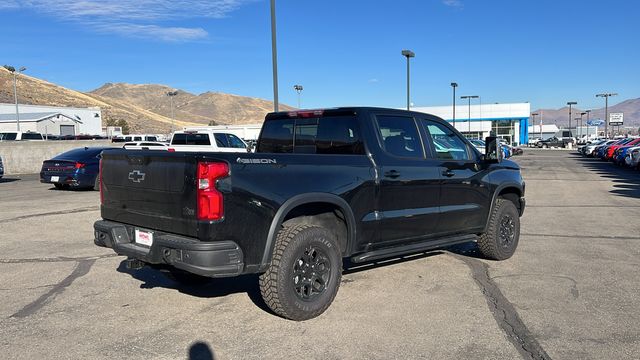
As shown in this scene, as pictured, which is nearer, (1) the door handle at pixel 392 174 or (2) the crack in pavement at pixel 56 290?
(2) the crack in pavement at pixel 56 290

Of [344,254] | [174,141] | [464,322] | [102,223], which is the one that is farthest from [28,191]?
[464,322]

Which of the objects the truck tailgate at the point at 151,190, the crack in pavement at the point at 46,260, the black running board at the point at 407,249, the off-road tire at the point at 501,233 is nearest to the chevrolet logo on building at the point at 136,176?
the truck tailgate at the point at 151,190

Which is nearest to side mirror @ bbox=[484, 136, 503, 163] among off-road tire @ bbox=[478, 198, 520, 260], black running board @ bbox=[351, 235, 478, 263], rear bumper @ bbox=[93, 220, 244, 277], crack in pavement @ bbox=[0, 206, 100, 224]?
off-road tire @ bbox=[478, 198, 520, 260]

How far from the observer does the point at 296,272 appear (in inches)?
189

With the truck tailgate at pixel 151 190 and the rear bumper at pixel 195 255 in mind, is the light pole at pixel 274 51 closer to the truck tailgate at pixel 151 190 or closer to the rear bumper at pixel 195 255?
the truck tailgate at pixel 151 190

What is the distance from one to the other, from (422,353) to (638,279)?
3.53 m

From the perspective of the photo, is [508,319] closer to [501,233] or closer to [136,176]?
[501,233]

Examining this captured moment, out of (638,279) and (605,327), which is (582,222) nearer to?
(638,279)

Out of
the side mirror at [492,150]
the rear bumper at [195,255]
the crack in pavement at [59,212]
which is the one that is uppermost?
the side mirror at [492,150]

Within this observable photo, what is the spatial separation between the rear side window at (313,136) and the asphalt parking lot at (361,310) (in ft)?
5.05

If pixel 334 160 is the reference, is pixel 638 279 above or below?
below

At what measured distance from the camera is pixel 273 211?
452 centimetres

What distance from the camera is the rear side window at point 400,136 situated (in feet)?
18.9

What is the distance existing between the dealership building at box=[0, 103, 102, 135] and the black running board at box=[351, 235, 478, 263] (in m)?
63.3
